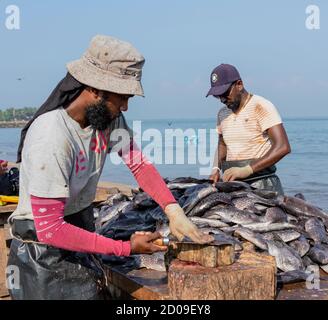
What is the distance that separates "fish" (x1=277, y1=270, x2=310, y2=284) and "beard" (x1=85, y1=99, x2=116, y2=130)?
7.09ft

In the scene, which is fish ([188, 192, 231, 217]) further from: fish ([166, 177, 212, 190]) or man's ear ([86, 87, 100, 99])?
man's ear ([86, 87, 100, 99])

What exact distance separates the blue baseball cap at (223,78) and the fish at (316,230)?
190 cm

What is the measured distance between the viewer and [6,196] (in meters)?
5.86

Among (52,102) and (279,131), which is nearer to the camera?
(52,102)

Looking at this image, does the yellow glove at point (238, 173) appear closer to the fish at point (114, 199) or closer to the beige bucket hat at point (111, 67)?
the fish at point (114, 199)

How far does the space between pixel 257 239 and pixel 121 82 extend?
254 cm

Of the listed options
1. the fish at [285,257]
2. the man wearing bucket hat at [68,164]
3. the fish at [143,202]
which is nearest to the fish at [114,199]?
the fish at [143,202]

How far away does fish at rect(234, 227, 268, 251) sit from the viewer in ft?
16.7

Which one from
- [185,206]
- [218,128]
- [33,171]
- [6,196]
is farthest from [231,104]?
[33,171]

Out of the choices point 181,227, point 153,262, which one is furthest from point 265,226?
point 181,227

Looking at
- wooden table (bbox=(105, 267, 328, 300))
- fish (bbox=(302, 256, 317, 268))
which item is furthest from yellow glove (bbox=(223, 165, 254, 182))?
wooden table (bbox=(105, 267, 328, 300))

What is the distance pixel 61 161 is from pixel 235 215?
9.35 feet

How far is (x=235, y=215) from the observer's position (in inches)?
220
